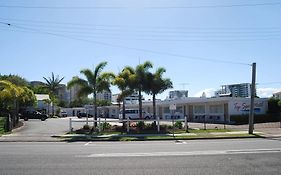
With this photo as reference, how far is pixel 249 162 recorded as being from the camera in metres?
13.2

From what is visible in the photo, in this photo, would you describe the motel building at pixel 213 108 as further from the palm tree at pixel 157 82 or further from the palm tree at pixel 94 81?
the palm tree at pixel 94 81

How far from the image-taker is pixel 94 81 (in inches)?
1417

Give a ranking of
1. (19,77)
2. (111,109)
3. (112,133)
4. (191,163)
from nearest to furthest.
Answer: (191,163), (112,133), (111,109), (19,77)

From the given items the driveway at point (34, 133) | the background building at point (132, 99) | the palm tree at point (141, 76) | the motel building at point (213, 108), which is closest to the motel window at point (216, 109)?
the motel building at point (213, 108)

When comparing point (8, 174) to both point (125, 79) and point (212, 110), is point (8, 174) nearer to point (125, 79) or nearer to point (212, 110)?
point (125, 79)

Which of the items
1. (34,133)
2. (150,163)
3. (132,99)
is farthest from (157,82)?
(132,99)

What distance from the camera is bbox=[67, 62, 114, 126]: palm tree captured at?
3584 centimetres

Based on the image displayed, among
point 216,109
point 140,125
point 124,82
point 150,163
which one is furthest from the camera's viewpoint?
point 216,109

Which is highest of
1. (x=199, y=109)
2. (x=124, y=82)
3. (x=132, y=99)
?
(x=124, y=82)

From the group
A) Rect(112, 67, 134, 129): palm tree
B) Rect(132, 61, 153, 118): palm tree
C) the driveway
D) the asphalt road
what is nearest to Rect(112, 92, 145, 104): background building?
Rect(112, 67, 134, 129): palm tree

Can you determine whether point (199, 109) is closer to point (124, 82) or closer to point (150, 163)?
point (124, 82)

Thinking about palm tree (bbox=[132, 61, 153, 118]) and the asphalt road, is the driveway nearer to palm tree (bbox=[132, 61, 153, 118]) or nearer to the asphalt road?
palm tree (bbox=[132, 61, 153, 118])

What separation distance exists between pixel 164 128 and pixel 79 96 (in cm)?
845

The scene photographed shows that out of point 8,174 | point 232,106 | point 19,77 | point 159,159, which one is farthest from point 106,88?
point 19,77
